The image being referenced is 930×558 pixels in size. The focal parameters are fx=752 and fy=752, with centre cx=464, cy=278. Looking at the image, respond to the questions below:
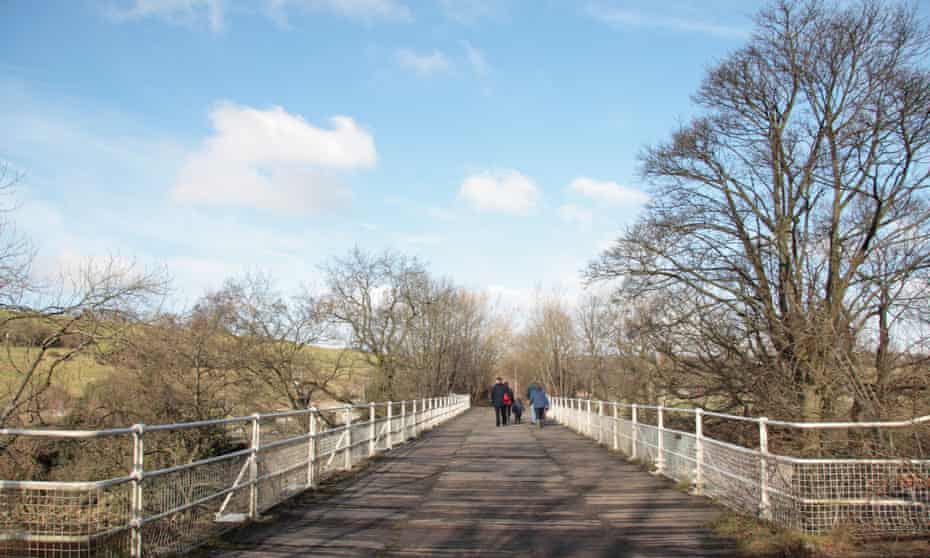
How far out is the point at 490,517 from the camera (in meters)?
8.95

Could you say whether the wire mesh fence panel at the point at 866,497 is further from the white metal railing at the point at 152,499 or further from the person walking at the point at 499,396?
Result: the person walking at the point at 499,396

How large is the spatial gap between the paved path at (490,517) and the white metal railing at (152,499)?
0.35 meters

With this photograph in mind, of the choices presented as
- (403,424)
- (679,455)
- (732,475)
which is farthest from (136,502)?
(403,424)

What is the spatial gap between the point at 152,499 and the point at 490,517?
3.76 meters

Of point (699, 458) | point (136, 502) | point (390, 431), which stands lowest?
point (390, 431)

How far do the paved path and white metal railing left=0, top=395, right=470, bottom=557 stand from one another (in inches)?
13.8

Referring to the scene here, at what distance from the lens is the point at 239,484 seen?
8125 millimetres

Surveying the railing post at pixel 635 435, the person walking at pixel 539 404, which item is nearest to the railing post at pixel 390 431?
the railing post at pixel 635 435

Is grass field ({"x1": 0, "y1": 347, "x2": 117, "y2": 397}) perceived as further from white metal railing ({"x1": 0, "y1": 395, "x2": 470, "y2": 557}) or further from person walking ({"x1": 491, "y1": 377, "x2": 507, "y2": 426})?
person walking ({"x1": 491, "y1": 377, "x2": 507, "y2": 426})

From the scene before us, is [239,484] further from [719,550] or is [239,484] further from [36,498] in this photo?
[719,550]

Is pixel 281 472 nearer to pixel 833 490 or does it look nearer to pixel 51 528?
pixel 51 528

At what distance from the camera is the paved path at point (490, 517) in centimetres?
723

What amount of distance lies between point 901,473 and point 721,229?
57.1 feet

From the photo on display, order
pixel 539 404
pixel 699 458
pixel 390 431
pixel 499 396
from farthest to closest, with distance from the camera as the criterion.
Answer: pixel 499 396, pixel 539 404, pixel 390 431, pixel 699 458
